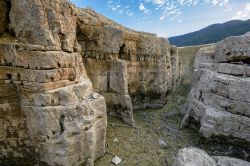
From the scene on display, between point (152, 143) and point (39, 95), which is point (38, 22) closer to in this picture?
point (39, 95)

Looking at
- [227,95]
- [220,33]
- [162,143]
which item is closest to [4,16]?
[162,143]

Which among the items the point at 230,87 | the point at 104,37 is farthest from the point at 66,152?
the point at 230,87

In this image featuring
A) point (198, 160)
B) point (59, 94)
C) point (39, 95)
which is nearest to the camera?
point (39, 95)

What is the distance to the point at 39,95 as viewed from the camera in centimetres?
728

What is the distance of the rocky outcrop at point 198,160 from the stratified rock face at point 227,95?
1770 millimetres

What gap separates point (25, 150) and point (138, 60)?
9282 millimetres

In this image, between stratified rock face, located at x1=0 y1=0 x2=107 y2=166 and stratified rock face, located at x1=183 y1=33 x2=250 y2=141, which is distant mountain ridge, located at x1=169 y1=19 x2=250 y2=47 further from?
stratified rock face, located at x1=0 y1=0 x2=107 y2=166

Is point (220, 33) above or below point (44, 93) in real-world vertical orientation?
above

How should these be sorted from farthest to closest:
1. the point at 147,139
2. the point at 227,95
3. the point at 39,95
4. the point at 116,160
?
the point at 147,139, the point at 227,95, the point at 116,160, the point at 39,95

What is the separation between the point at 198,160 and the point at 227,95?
→ 13.9 feet

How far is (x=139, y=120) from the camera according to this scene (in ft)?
47.2

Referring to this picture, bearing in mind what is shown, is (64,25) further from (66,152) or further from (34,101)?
(66,152)

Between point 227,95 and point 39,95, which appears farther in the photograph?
point 227,95

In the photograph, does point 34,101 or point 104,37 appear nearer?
point 34,101
